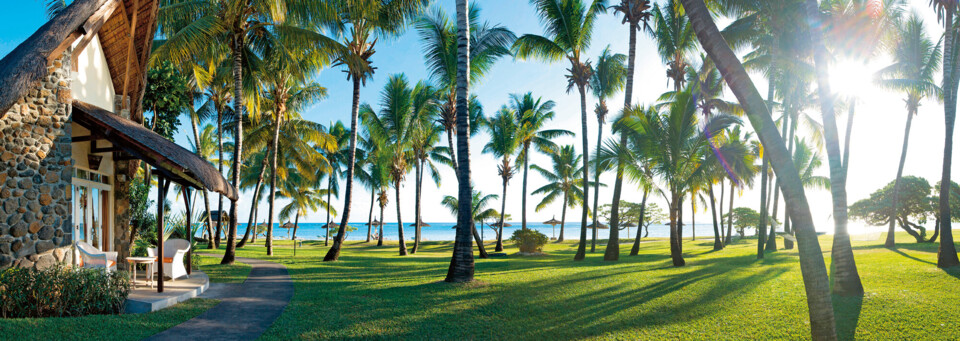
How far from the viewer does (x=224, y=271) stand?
11.5 metres

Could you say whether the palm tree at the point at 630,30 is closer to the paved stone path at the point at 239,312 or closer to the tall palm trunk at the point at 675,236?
the tall palm trunk at the point at 675,236

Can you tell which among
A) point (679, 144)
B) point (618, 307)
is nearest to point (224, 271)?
point (618, 307)

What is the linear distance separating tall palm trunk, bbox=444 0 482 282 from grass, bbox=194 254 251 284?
4740 millimetres

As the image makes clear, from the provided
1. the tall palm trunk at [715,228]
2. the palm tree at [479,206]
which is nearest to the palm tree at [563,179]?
the palm tree at [479,206]

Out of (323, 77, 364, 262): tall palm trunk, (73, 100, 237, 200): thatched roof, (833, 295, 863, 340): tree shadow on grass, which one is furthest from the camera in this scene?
(323, 77, 364, 262): tall palm trunk

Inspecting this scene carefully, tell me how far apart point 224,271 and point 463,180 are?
677cm

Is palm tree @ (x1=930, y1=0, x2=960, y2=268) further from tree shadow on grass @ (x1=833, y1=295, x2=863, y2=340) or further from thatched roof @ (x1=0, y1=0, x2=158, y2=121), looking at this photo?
thatched roof @ (x1=0, y1=0, x2=158, y2=121)

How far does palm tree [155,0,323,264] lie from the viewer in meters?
12.0

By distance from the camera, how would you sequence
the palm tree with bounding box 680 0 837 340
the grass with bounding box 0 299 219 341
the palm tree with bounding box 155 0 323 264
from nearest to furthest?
the palm tree with bounding box 680 0 837 340 → the grass with bounding box 0 299 219 341 → the palm tree with bounding box 155 0 323 264

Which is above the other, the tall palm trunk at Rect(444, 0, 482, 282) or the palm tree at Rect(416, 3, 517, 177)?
the palm tree at Rect(416, 3, 517, 177)

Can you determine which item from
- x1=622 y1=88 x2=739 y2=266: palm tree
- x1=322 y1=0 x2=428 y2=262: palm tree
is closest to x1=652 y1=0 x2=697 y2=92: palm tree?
x1=622 y1=88 x2=739 y2=266: palm tree

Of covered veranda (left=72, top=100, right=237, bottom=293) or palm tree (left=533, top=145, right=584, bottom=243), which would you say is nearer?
covered veranda (left=72, top=100, right=237, bottom=293)

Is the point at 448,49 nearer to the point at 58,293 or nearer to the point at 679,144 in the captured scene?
the point at 679,144

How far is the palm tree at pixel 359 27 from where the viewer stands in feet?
40.7
